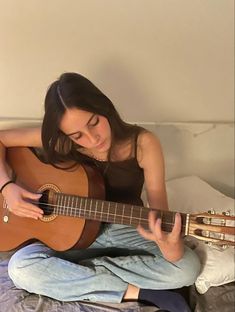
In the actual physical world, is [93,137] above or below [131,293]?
above

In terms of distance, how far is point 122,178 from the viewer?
4.19 ft

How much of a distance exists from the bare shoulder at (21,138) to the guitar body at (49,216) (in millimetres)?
20

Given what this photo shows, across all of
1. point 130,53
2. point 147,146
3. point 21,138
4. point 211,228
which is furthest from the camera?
point 130,53

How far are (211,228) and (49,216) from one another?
471 millimetres

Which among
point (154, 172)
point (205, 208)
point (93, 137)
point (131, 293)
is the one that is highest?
point (93, 137)

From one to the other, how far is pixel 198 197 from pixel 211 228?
504mm

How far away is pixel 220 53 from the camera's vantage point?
1459 millimetres

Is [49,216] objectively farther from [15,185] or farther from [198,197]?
[198,197]

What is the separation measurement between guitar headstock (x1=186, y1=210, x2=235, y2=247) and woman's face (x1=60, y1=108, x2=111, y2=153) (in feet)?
0.98

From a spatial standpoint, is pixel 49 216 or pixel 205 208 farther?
pixel 205 208

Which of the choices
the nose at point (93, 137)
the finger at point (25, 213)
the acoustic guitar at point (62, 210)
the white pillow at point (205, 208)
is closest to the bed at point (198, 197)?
the white pillow at point (205, 208)

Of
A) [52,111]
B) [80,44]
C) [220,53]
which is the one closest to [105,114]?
[52,111]

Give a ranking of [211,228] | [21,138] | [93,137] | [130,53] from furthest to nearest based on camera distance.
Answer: [130,53] < [21,138] < [93,137] < [211,228]

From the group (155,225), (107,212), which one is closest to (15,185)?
(107,212)
